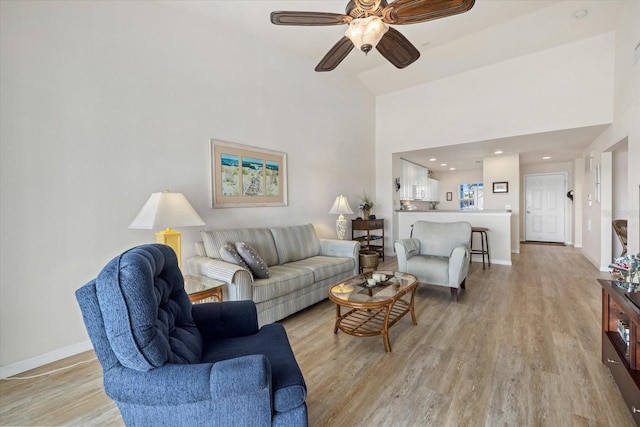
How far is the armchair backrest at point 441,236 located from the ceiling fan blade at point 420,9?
249 centimetres

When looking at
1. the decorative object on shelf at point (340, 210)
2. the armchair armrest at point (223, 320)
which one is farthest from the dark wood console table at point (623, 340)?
the decorative object on shelf at point (340, 210)

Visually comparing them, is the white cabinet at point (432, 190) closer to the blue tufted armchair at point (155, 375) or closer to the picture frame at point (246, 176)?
the picture frame at point (246, 176)

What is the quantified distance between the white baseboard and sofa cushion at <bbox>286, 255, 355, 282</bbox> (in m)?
1.89

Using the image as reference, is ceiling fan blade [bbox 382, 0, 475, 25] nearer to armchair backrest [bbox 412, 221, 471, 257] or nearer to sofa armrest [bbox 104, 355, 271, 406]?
sofa armrest [bbox 104, 355, 271, 406]

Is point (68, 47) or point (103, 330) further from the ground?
point (68, 47)

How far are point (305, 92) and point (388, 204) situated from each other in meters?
2.85

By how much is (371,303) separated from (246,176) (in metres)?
2.18

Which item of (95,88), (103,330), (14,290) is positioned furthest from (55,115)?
(103,330)

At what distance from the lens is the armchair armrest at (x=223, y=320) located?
5.06 feet

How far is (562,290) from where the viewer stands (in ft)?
11.7

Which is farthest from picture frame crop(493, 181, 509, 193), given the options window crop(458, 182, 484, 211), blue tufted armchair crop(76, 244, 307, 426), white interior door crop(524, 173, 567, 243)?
blue tufted armchair crop(76, 244, 307, 426)

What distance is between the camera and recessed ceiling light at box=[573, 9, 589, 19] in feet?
11.5

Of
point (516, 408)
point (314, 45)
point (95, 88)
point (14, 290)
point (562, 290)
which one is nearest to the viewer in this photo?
point (516, 408)

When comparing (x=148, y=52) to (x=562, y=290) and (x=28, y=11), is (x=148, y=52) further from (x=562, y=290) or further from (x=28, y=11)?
(x=562, y=290)
